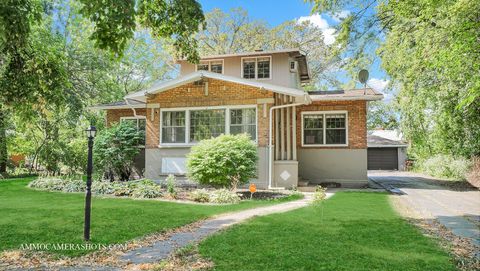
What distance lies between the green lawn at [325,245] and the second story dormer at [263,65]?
10.1 m

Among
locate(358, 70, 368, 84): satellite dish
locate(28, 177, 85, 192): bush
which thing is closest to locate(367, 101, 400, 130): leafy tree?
locate(358, 70, 368, 84): satellite dish

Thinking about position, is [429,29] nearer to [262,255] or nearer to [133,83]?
[262,255]

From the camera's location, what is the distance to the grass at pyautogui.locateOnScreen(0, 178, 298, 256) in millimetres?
6277

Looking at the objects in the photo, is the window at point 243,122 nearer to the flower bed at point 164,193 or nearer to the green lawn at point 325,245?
the flower bed at point 164,193

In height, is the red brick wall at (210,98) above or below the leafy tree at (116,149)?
above

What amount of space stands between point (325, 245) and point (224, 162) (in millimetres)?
6443

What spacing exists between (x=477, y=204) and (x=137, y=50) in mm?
28655

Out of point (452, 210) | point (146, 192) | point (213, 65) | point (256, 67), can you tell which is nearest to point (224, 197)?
point (146, 192)

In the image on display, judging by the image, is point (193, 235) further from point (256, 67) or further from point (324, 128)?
point (256, 67)

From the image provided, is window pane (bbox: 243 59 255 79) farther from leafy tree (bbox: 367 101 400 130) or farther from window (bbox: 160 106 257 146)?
leafy tree (bbox: 367 101 400 130)

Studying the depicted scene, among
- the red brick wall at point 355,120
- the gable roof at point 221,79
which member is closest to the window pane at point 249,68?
the gable roof at point 221,79

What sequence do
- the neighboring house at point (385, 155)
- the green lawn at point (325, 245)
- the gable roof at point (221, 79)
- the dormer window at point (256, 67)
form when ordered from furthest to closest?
the neighboring house at point (385, 155)
the dormer window at point (256, 67)
the gable roof at point (221, 79)
the green lawn at point (325, 245)

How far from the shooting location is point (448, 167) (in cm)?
2227

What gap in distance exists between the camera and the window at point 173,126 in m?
15.5
